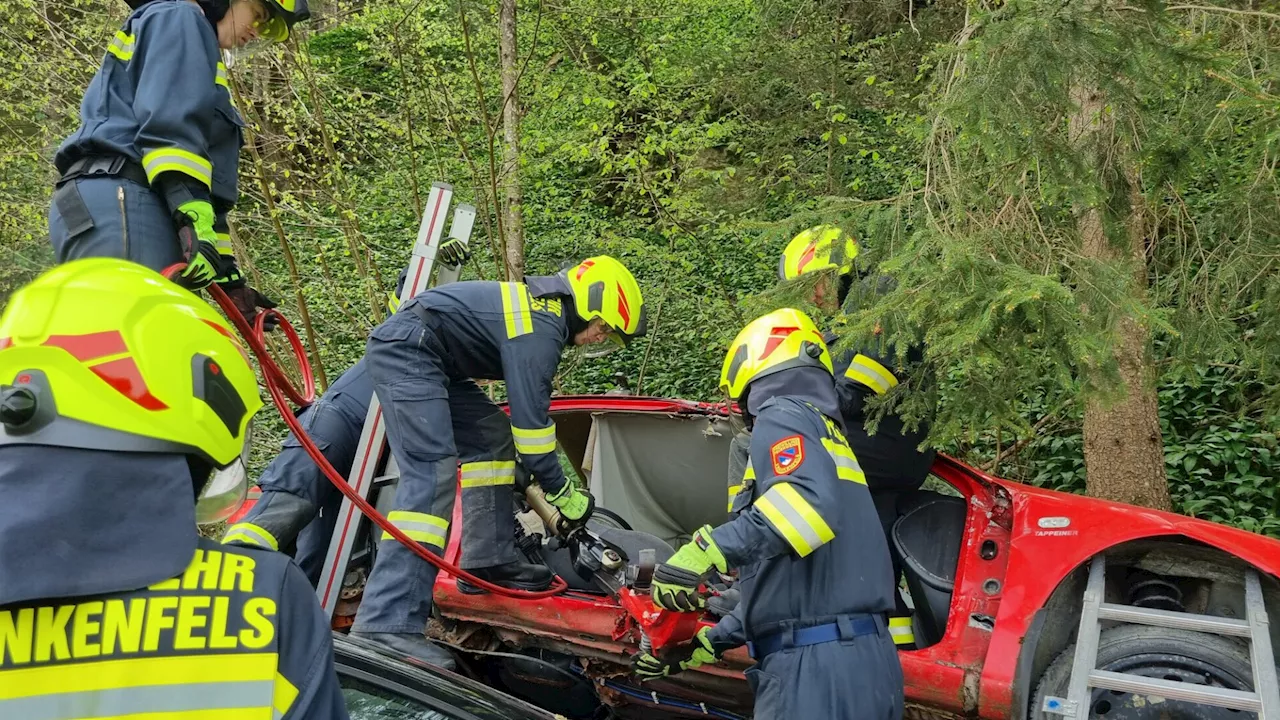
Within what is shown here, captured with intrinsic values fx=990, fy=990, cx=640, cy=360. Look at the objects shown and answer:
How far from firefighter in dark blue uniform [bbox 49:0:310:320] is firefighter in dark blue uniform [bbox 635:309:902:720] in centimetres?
180

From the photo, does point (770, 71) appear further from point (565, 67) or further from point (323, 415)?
point (323, 415)

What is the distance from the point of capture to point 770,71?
903 centimetres

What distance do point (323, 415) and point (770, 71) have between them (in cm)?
610

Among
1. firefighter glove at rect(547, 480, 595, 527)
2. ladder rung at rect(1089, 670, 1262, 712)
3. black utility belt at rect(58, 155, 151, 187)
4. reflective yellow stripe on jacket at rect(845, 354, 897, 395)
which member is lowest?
ladder rung at rect(1089, 670, 1262, 712)

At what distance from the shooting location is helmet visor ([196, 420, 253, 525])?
1.71m

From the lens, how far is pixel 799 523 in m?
2.83

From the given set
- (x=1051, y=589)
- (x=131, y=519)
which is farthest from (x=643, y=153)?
(x=131, y=519)

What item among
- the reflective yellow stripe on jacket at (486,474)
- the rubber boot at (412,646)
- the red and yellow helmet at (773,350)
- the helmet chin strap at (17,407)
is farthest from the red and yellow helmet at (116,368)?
the reflective yellow stripe on jacket at (486,474)

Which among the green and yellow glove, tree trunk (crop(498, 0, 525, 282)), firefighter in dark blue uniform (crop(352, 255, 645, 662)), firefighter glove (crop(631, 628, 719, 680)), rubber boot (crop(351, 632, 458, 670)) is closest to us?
the green and yellow glove

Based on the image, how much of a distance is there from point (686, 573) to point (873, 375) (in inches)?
52.5

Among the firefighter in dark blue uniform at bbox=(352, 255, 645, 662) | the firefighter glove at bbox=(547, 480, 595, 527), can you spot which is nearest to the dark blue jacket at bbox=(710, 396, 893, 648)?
the firefighter glove at bbox=(547, 480, 595, 527)

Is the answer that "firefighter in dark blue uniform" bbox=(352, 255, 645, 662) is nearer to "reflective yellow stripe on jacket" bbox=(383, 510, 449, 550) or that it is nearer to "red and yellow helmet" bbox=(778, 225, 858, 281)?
"reflective yellow stripe on jacket" bbox=(383, 510, 449, 550)

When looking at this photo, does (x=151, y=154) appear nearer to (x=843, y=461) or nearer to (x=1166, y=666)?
(x=843, y=461)

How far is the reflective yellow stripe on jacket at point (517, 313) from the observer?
399 cm
